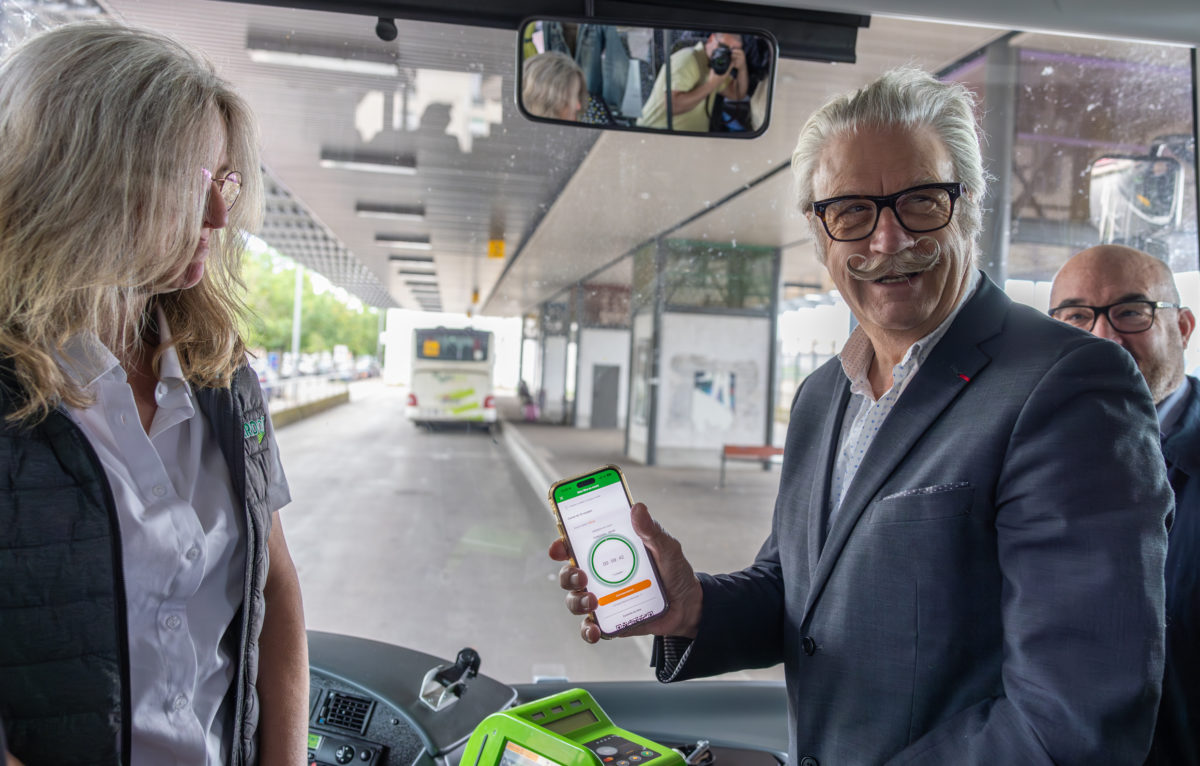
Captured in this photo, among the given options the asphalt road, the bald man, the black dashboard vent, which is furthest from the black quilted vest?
the asphalt road

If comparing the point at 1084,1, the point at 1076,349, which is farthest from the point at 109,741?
the point at 1084,1

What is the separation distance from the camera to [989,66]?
7.98 feet

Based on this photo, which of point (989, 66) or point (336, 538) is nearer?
point (989, 66)

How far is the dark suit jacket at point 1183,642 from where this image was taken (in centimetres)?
141

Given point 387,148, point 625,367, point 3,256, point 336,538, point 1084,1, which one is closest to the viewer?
point 3,256

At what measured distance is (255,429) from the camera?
121 centimetres

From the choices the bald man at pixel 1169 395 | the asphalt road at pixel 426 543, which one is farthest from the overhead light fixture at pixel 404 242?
A: the bald man at pixel 1169 395

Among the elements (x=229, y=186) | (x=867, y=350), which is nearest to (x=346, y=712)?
(x=229, y=186)

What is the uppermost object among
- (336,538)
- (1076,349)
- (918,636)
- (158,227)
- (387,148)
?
(387,148)

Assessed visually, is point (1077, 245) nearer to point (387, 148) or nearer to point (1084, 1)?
point (1084, 1)

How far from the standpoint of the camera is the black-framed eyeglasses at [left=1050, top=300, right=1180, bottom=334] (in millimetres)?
1847

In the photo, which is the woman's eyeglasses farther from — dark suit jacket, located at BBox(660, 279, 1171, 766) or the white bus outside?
the white bus outside

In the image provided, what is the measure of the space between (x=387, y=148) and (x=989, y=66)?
6.53 ft

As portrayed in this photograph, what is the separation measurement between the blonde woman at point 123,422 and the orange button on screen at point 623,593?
1.84 feet
